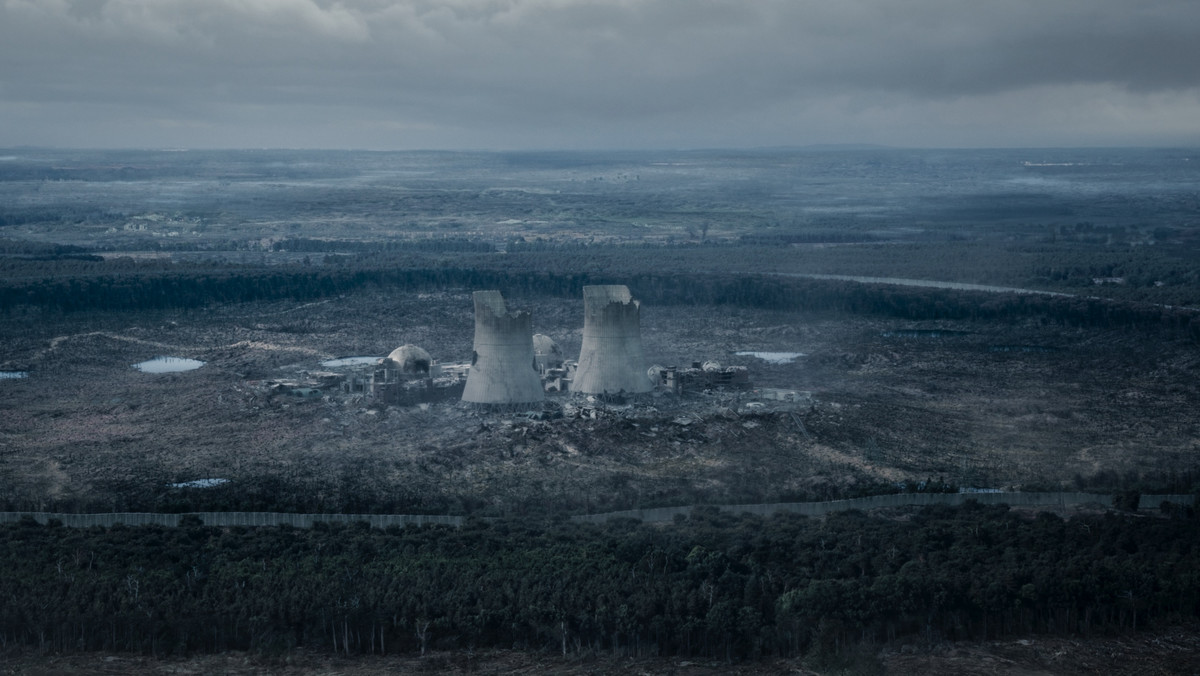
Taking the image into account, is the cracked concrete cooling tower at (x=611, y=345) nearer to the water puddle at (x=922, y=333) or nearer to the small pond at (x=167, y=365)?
the small pond at (x=167, y=365)

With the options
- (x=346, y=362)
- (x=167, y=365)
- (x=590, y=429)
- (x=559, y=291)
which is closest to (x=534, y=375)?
(x=590, y=429)

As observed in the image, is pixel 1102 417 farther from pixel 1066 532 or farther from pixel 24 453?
pixel 24 453

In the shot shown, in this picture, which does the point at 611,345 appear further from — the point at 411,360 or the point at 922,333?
the point at 922,333

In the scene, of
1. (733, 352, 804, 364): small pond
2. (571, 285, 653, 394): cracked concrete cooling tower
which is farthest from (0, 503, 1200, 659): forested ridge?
(733, 352, 804, 364): small pond

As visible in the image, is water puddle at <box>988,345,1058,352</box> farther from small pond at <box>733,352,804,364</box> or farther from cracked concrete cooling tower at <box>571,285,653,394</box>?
cracked concrete cooling tower at <box>571,285,653,394</box>

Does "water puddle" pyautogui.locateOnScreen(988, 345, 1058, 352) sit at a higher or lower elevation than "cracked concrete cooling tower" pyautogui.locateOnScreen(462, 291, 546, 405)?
lower

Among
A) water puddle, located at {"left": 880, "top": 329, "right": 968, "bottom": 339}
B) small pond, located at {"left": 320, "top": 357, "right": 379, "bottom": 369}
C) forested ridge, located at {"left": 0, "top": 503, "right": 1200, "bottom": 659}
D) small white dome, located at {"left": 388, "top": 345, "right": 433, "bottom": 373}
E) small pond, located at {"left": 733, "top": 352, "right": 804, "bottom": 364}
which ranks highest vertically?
small white dome, located at {"left": 388, "top": 345, "right": 433, "bottom": 373}

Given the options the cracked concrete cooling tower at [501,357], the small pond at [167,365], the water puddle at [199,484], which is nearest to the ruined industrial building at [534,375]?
the cracked concrete cooling tower at [501,357]
